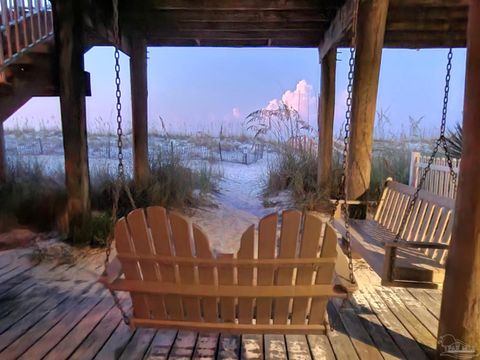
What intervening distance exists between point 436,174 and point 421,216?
3.68m

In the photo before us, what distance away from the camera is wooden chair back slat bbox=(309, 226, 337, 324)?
1.59 metres

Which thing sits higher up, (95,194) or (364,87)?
(364,87)

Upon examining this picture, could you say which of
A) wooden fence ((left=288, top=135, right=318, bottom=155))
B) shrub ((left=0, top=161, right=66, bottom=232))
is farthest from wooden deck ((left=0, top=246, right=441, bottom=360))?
wooden fence ((left=288, top=135, right=318, bottom=155))

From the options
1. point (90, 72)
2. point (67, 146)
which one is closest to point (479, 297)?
point (67, 146)

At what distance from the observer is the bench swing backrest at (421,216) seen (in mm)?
2357

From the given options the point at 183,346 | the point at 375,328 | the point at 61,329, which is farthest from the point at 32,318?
the point at 375,328

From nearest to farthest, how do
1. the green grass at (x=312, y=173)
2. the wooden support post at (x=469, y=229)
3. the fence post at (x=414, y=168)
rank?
1. the wooden support post at (x=469, y=229)
2. the green grass at (x=312, y=173)
3. the fence post at (x=414, y=168)

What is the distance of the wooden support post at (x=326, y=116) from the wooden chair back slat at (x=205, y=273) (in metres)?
4.08

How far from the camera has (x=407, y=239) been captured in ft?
9.16

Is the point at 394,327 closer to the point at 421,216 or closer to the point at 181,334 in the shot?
the point at 421,216

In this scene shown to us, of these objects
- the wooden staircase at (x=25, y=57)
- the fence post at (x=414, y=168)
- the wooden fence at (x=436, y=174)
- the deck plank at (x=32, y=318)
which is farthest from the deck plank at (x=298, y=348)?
the fence post at (x=414, y=168)

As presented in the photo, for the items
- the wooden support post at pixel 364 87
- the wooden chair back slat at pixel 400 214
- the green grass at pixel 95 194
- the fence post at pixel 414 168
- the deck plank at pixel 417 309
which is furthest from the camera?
the fence post at pixel 414 168

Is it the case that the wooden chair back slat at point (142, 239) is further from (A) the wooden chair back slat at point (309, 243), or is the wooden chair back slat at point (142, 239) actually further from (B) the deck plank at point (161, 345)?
(A) the wooden chair back slat at point (309, 243)

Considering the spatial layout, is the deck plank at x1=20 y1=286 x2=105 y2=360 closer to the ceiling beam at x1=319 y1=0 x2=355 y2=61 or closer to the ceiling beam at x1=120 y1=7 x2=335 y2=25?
the ceiling beam at x1=319 y1=0 x2=355 y2=61
